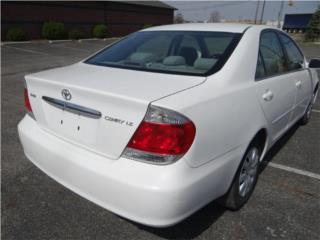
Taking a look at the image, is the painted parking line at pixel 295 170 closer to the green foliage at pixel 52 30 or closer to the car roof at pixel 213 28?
the car roof at pixel 213 28

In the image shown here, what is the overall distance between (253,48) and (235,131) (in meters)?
0.85

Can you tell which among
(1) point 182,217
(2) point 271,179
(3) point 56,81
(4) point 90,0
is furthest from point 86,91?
(4) point 90,0

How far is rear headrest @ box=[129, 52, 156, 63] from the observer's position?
273 cm

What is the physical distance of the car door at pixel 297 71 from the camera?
3.48m

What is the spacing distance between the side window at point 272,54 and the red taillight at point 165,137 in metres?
1.37

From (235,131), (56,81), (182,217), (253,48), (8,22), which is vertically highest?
(253,48)

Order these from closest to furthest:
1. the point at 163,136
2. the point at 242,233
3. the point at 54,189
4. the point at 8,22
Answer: the point at 163,136, the point at 242,233, the point at 54,189, the point at 8,22

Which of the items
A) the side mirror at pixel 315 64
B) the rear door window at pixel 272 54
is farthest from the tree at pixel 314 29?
the rear door window at pixel 272 54

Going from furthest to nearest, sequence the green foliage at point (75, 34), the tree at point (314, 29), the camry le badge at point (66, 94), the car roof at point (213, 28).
A: the tree at point (314, 29) → the green foliage at point (75, 34) → the car roof at point (213, 28) → the camry le badge at point (66, 94)

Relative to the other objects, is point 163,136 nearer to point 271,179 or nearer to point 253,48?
point 253,48

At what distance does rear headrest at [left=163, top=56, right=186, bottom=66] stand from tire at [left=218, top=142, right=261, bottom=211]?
913 mm

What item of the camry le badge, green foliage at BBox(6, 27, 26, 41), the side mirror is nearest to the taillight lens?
the camry le badge

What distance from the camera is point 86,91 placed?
195 centimetres

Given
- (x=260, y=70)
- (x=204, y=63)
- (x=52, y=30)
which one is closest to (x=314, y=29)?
(x=52, y=30)
